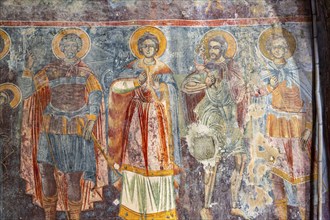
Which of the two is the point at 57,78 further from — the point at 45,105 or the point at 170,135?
the point at 170,135

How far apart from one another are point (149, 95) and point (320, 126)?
233cm

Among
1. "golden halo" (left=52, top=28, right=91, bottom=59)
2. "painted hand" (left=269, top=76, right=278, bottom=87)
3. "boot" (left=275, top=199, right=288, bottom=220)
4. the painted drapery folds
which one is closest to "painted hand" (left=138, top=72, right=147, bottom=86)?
the painted drapery folds

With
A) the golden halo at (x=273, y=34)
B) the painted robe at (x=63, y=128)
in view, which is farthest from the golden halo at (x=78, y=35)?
the golden halo at (x=273, y=34)

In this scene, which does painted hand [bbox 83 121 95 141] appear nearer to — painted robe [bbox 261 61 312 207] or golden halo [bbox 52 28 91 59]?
golden halo [bbox 52 28 91 59]

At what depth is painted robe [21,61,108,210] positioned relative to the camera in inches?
250

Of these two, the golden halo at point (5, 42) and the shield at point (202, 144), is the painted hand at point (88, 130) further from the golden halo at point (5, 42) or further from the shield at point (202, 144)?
the golden halo at point (5, 42)

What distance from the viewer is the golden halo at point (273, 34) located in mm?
6645

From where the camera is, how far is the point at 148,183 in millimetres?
6371

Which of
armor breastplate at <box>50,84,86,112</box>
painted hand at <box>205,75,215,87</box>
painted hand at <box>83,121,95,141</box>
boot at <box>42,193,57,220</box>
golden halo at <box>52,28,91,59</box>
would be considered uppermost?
golden halo at <box>52,28,91,59</box>

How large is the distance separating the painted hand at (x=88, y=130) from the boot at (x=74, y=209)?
86 cm

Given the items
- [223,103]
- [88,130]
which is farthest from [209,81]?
[88,130]


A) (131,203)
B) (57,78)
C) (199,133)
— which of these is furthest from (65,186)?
(199,133)

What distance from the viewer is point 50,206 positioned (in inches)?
247

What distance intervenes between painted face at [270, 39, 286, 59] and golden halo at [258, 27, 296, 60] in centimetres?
6
